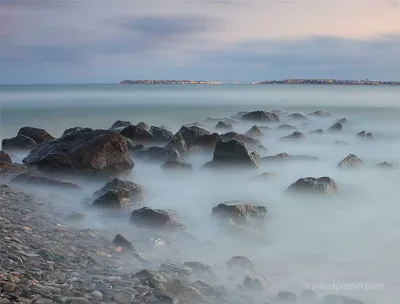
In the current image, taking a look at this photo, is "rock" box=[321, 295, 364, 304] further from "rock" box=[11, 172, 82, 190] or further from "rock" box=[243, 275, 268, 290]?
"rock" box=[11, 172, 82, 190]

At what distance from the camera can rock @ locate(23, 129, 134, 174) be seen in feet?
29.9

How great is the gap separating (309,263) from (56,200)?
3577mm

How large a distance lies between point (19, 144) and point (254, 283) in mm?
8227

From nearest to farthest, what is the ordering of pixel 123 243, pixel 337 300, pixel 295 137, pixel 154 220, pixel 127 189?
1. pixel 337 300
2. pixel 123 243
3. pixel 154 220
4. pixel 127 189
5. pixel 295 137

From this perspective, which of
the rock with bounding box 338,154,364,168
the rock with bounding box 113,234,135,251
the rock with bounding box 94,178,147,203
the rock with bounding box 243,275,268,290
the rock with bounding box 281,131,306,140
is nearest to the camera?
the rock with bounding box 243,275,268,290

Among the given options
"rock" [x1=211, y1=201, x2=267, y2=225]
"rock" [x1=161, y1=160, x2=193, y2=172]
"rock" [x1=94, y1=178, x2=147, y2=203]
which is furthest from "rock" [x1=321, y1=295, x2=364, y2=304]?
"rock" [x1=161, y1=160, x2=193, y2=172]

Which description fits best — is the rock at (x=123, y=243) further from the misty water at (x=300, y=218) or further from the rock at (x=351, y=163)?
the rock at (x=351, y=163)

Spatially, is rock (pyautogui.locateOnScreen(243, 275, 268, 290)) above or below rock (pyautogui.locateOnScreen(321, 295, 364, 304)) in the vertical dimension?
above

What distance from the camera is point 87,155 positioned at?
9117mm

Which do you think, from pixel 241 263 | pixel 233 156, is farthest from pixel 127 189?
pixel 233 156

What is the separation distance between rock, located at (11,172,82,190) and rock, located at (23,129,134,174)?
2.83ft

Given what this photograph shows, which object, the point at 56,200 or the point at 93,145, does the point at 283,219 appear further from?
the point at 93,145

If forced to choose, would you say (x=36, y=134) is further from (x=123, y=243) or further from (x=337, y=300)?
(x=337, y=300)

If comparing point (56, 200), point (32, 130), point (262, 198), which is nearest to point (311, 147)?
point (262, 198)
